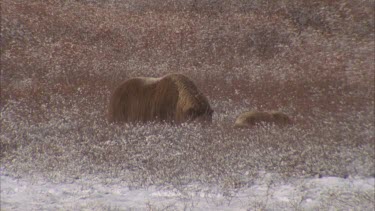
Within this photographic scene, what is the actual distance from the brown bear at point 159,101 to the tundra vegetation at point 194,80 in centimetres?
10

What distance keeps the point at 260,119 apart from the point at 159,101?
1151 mm

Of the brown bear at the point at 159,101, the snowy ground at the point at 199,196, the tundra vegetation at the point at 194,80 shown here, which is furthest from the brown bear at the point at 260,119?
the snowy ground at the point at 199,196

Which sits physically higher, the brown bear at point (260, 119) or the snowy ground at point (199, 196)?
the brown bear at point (260, 119)

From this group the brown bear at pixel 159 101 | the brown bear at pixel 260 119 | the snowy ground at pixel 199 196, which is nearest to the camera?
the snowy ground at pixel 199 196

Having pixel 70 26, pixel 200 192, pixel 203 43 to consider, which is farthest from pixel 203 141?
pixel 70 26

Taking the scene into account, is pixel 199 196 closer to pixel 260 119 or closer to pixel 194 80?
pixel 260 119

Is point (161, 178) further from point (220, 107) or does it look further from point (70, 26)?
point (70, 26)

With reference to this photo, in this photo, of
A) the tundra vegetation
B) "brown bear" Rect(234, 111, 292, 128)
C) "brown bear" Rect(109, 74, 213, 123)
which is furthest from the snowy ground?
"brown bear" Rect(109, 74, 213, 123)

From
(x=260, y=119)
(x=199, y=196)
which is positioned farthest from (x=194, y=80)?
(x=199, y=196)

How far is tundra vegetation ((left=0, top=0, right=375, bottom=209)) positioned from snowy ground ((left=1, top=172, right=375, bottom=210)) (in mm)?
94

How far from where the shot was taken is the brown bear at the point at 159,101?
542 cm

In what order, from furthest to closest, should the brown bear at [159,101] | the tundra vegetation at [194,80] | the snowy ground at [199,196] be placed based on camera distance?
1. the brown bear at [159,101]
2. the tundra vegetation at [194,80]
3. the snowy ground at [199,196]

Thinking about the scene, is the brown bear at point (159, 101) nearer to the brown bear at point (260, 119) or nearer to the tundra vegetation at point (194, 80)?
the tundra vegetation at point (194, 80)

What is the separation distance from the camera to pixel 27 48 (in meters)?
5.97
